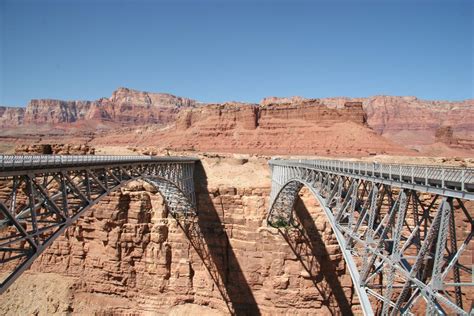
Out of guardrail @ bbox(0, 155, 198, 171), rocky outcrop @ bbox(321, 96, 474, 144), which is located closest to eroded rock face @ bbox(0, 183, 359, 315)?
guardrail @ bbox(0, 155, 198, 171)

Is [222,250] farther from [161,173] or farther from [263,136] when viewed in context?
[263,136]

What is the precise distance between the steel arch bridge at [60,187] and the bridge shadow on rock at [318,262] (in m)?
10.8

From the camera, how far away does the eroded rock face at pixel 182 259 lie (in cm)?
3353

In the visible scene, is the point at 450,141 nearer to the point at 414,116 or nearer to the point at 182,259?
the point at 414,116

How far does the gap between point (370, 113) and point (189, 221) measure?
152693 mm

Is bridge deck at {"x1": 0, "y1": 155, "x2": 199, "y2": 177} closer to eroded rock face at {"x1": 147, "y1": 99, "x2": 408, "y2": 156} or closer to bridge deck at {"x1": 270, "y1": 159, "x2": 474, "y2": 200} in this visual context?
bridge deck at {"x1": 270, "y1": 159, "x2": 474, "y2": 200}

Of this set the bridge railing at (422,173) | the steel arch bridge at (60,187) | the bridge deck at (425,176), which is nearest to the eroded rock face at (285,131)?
the steel arch bridge at (60,187)

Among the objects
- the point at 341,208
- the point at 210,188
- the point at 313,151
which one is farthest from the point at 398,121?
the point at 341,208

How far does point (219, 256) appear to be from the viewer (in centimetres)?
3634

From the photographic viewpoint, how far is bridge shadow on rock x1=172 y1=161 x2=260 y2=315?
114 ft

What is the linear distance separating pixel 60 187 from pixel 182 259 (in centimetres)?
2281

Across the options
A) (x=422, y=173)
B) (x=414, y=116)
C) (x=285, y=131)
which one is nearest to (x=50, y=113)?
(x=285, y=131)

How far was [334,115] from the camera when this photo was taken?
84.1 meters

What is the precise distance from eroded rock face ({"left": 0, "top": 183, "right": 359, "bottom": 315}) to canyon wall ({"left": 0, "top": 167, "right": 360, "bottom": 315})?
91 mm
